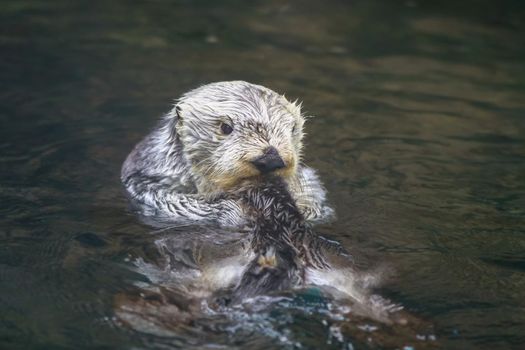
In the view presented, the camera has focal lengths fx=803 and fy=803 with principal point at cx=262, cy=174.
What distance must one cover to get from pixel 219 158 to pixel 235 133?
0.58ft

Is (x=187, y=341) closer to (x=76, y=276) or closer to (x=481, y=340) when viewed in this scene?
(x=76, y=276)

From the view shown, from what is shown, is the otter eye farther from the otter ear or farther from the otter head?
the otter ear

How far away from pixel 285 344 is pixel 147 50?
5.84m

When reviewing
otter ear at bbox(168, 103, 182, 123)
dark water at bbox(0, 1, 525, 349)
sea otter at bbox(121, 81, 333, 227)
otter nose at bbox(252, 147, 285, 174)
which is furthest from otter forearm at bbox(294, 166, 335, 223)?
otter ear at bbox(168, 103, 182, 123)

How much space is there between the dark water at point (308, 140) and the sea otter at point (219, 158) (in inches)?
9.5

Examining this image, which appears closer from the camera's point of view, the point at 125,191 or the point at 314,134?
the point at 125,191

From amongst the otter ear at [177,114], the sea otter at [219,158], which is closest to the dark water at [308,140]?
the sea otter at [219,158]

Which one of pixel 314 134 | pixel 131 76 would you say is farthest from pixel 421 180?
pixel 131 76

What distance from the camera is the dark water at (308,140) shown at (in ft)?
12.3

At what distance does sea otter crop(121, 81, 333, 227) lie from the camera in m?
4.52

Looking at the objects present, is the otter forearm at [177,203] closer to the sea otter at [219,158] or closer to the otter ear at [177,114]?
the sea otter at [219,158]

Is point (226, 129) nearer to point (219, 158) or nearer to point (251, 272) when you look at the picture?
point (219, 158)

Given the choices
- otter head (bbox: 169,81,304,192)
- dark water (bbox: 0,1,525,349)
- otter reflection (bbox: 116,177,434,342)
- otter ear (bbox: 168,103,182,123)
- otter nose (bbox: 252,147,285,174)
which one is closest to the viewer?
otter reflection (bbox: 116,177,434,342)

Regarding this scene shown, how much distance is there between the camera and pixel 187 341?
336cm
